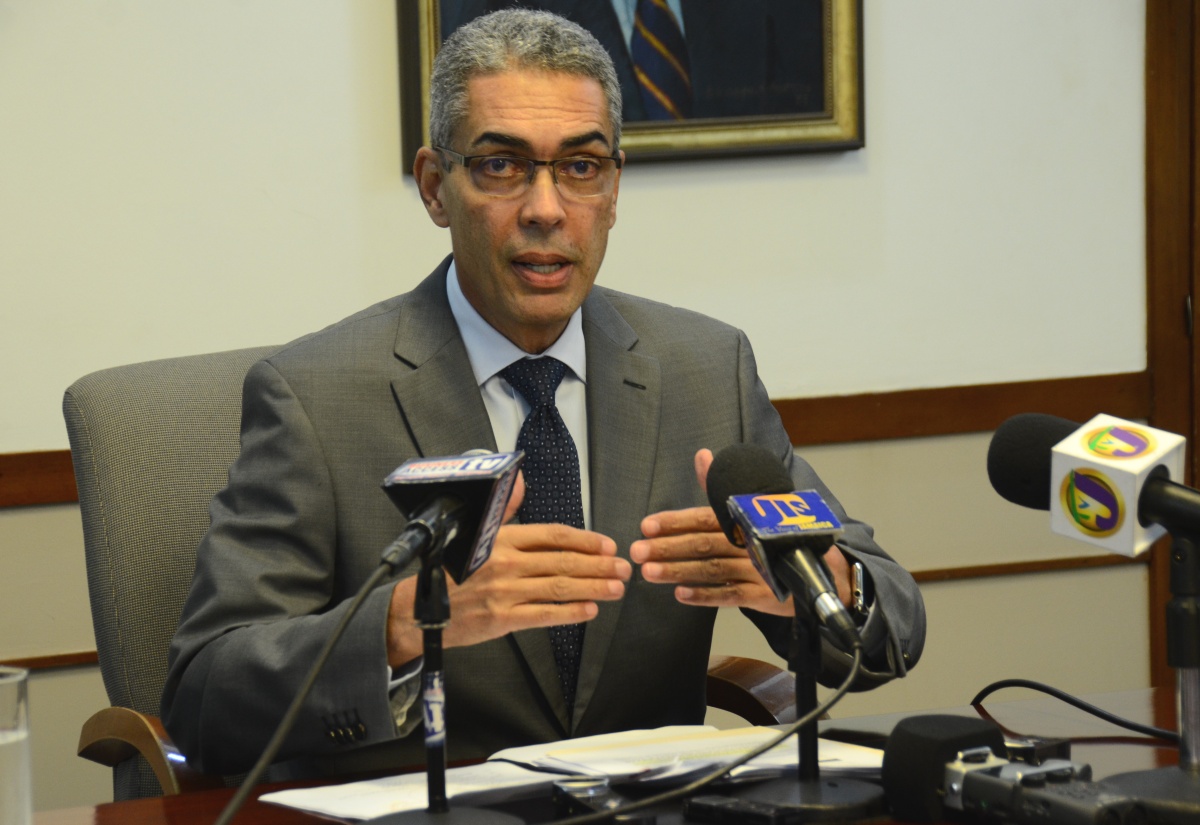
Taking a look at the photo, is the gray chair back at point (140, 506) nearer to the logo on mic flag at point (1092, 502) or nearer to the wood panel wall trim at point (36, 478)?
the wood panel wall trim at point (36, 478)

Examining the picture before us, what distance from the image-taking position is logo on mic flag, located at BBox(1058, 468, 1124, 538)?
4.00 ft

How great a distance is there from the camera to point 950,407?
11.4 ft

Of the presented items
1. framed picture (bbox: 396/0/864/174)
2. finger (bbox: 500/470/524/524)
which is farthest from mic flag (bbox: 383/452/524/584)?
framed picture (bbox: 396/0/864/174)

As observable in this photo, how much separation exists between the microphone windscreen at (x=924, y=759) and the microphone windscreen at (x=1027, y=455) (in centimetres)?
22

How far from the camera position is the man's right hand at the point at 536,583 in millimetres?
1417

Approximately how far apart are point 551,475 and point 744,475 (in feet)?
2.12

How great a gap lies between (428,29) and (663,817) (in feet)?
6.79

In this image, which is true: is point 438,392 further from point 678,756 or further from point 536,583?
point 678,756

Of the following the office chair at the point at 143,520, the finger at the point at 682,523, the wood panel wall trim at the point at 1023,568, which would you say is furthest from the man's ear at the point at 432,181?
the wood panel wall trim at the point at 1023,568

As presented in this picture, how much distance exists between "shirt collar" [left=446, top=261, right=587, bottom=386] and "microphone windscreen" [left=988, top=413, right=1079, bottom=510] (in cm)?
84

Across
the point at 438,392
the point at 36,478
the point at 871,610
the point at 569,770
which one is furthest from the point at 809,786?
the point at 36,478

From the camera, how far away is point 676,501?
2.05 m

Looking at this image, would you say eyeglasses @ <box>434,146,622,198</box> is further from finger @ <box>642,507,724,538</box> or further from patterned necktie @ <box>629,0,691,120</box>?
patterned necktie @ <box>629,0,691,120</box>

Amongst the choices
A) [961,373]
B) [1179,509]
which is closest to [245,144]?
[961,373]
